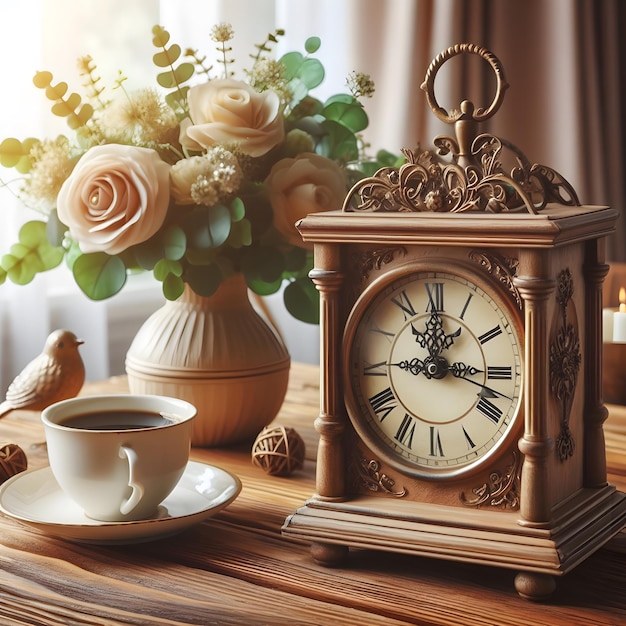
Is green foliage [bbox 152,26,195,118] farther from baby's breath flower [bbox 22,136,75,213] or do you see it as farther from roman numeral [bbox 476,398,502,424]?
roman numeral [bbox 476,398,502,424]

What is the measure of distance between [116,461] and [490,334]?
35 cm

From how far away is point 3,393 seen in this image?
1.95 metres

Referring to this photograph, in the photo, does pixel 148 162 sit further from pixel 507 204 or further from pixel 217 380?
pixel 507 204

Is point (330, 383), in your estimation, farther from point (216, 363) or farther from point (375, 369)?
point (216, 363)

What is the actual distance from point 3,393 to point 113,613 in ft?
4.16

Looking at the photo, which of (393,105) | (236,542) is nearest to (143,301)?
(393,105)

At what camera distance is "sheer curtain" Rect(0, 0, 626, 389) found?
1912 millimetres

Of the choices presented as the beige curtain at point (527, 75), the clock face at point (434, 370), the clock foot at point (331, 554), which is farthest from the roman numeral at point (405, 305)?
the beige curtain at point (527, 75)

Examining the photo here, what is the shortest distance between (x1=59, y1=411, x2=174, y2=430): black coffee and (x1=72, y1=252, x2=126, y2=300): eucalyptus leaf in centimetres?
28

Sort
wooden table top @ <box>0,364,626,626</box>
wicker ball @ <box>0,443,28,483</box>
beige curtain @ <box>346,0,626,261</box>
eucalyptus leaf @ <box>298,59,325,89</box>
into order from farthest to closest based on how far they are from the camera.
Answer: beige curtain @ <box>346,0,626,261</box>, eucalyptus leaf @ <box>298,59,325,89</box>, wicker ball @ <box>0,443,28,483</box>, wooden table top @ <box>0,364,626,626</box>

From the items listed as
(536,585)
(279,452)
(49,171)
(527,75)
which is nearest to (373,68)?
(527,75)

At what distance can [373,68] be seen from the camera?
2594mm

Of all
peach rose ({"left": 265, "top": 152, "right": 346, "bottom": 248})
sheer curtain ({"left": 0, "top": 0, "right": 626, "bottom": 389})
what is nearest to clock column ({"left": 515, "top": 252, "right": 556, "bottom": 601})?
peach rose ({"left": 265, "top": 152, "right": 346, "bottom": 248})

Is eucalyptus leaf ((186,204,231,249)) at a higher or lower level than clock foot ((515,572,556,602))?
higher
